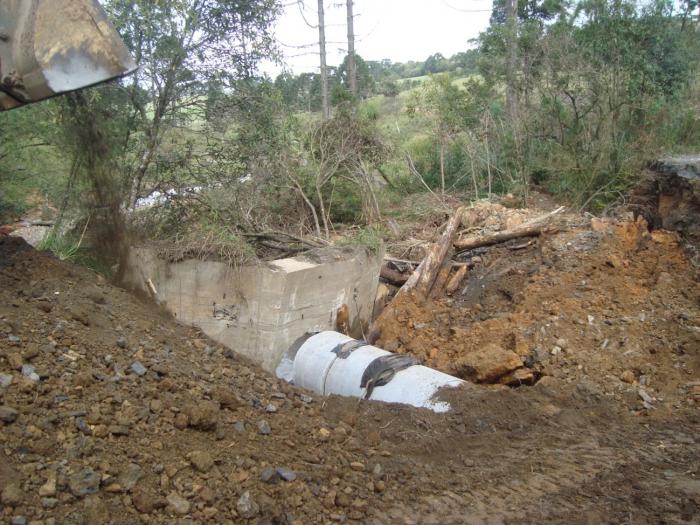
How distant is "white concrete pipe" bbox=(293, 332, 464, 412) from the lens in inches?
257

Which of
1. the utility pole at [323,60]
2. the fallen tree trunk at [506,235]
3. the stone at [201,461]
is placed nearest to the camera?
the stone at [201,461]

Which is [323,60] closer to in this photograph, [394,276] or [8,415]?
[394,276]

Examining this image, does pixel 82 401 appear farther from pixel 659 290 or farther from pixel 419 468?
pixel 659 290

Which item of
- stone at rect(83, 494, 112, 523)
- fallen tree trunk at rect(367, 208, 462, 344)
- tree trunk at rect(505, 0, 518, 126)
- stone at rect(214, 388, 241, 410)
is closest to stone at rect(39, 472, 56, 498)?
stone at rect(83, 494, 112, 523)

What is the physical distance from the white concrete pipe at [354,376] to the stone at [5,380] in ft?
11.2

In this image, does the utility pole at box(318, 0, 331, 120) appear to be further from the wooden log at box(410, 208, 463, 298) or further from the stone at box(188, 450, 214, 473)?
the stone at box(188, 450, 214, 473)

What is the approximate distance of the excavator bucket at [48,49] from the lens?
3.88 metres

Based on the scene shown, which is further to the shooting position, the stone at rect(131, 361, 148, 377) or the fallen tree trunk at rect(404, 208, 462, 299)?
the fallen tree trunk at rect(404, 208, 462, 299)

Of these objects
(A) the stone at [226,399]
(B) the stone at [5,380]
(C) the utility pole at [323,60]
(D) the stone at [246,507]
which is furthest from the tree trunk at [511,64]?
(B) the stone at [5,380]

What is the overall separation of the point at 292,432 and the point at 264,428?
0.24 meters

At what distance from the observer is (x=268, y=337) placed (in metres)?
7.92

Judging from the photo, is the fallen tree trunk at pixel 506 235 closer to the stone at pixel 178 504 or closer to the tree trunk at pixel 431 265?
the tree trunk at pixel 431 265

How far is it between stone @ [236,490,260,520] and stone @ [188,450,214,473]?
0.31 m

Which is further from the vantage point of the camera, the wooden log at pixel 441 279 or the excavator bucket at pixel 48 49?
the wooden log at pixel 441 279
